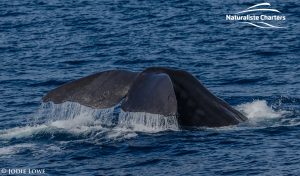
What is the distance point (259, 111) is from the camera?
19.3 metres

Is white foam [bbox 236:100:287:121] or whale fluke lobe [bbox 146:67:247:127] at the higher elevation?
whale fluke lobe [bbox 146:67:247:127]

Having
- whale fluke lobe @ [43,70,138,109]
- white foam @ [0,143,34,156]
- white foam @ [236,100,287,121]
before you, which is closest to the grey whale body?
whale fluke lobe @ [43,70,138,109]

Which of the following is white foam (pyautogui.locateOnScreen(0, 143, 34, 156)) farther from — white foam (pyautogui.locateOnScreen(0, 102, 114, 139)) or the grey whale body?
the grey whale body

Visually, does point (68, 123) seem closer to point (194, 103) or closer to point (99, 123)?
point (99, 123)

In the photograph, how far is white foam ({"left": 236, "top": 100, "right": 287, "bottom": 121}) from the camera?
18.8 metres

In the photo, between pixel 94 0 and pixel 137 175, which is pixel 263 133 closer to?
pixel 137 175

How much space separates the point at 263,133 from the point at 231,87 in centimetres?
608

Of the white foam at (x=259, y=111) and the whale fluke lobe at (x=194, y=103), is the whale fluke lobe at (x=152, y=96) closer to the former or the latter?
the whale fluke lobe at (x=194, y=103)

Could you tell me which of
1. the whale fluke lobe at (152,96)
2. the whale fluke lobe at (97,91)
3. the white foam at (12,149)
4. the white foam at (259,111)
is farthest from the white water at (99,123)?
the whale fluke lobe at (152,96)

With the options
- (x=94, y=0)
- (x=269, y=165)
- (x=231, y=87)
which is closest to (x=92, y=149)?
(x=269, y=165)

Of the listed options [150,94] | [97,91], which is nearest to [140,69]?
[97,91]

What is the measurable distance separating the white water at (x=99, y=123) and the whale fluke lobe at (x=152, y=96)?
94cm

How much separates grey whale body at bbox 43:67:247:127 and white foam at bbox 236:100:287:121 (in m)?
1.43

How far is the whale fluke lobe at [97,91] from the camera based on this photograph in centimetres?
1623
